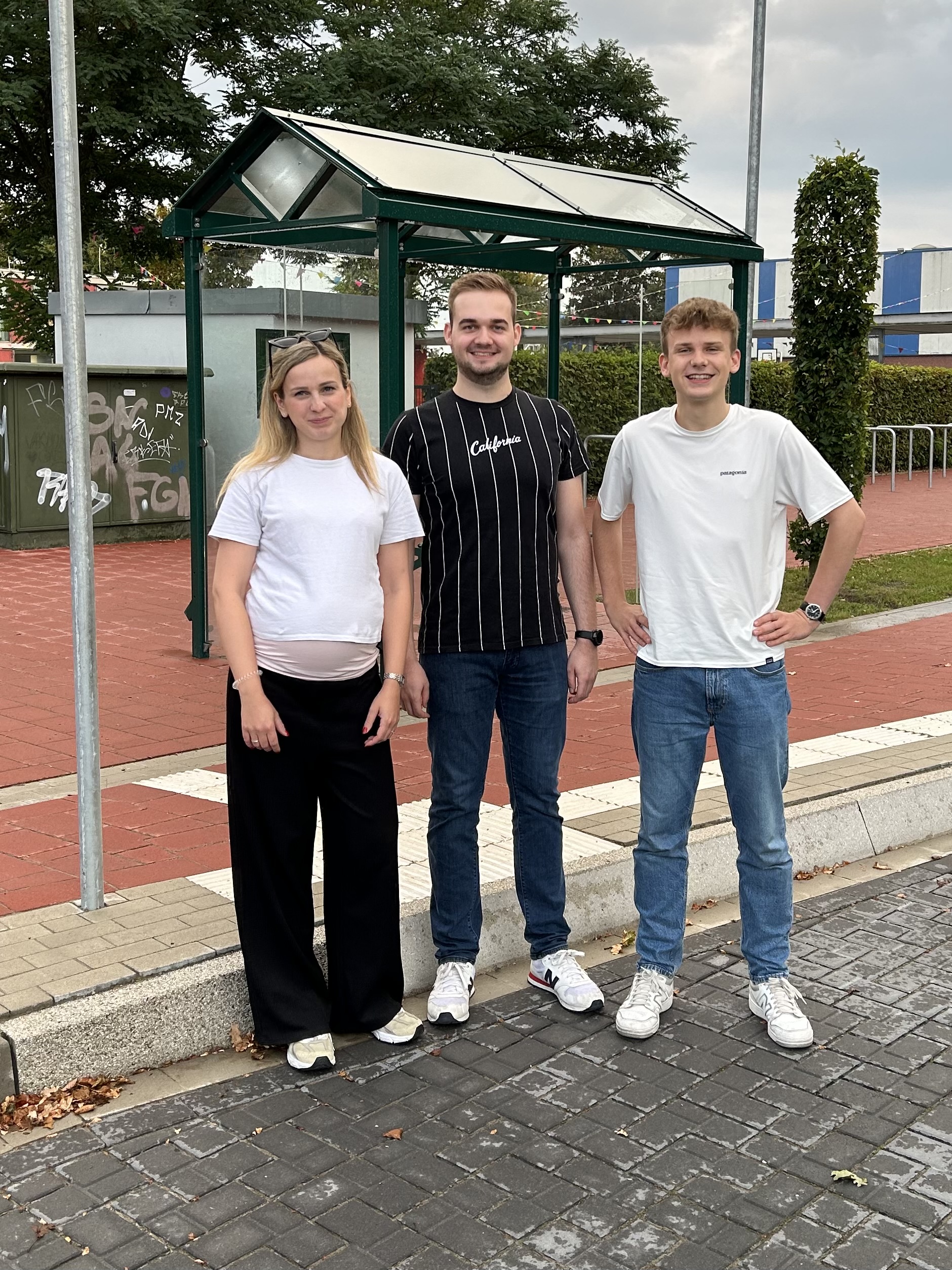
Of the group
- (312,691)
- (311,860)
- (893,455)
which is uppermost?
(893,455)

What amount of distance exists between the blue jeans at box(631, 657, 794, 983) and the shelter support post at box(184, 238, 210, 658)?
494 centimetres

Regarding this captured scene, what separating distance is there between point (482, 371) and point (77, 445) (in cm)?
119

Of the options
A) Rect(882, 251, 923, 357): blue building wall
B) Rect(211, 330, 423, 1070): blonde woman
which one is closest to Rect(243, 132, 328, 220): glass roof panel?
Rect(211, 330, 423, 1070): blonde woman

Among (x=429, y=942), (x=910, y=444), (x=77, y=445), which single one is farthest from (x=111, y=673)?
(x=910, y=444)

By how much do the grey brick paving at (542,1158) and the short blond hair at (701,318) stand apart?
74.7 inches

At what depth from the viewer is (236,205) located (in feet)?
26.2

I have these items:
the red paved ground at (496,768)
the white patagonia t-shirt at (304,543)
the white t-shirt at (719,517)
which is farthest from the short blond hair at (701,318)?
the red paved ground at (496,768)

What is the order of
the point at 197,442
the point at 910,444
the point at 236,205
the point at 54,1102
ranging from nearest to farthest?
the point at 54,1102
the point at 236,205
the point at 197,442
the point at 910,444

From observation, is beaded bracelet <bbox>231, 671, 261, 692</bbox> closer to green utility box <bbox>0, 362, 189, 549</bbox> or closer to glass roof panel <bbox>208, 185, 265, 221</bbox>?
glass roof panel <bbox>208, 185, 265, 221</bbox>

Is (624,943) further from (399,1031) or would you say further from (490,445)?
(490,445)

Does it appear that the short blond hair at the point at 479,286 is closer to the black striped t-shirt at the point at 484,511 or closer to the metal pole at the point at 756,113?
the black striped t-shirt at the point at 484,511

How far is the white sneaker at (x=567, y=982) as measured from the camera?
4000 mm

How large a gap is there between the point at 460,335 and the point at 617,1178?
2114mm

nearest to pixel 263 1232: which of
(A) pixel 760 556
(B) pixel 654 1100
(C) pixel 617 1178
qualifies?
(C) pixel 617 1178
